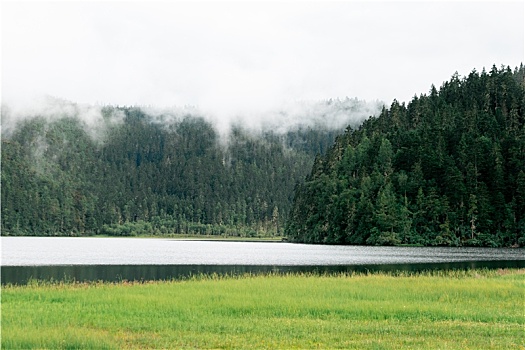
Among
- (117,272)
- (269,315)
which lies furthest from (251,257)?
(269,315)

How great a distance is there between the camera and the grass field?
30844mm

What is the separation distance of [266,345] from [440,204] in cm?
16554

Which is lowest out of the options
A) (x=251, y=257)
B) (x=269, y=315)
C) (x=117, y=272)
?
(x=251, y=257)

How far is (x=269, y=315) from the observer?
131ft

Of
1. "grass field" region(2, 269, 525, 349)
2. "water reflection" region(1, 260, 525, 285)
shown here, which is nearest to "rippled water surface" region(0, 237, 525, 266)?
"water reflection" region(1, 260, 525, 285)

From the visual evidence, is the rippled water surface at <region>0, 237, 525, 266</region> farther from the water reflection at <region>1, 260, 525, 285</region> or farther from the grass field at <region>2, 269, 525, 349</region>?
the grass field at <region>2, 269, 525, 349</region>

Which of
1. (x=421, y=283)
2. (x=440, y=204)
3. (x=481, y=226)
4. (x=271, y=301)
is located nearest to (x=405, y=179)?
(x=440, y=204)

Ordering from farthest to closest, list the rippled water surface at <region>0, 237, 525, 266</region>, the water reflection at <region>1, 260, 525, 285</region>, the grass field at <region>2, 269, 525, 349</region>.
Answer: the rippled water surface at <region>0, 237, 525, 266</region>, the water reflection at <region>1, 260, 525, 285</region>, the grass field at <region>2, 269, 525, 349</region>

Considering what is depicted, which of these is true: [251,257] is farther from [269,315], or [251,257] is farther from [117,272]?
[269,315]

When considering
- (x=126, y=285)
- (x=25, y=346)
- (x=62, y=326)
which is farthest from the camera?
(x=126, y=285)

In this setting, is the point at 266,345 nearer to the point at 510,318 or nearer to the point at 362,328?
the point at 362,328

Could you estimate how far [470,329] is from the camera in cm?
3459

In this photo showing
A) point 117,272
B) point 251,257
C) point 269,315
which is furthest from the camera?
point 251,257

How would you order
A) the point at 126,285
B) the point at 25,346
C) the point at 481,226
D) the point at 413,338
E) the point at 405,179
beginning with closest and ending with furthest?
the point at 25,346
the point at 413,338
the point at 126,285
the point at 481,226
the point at 405,179
